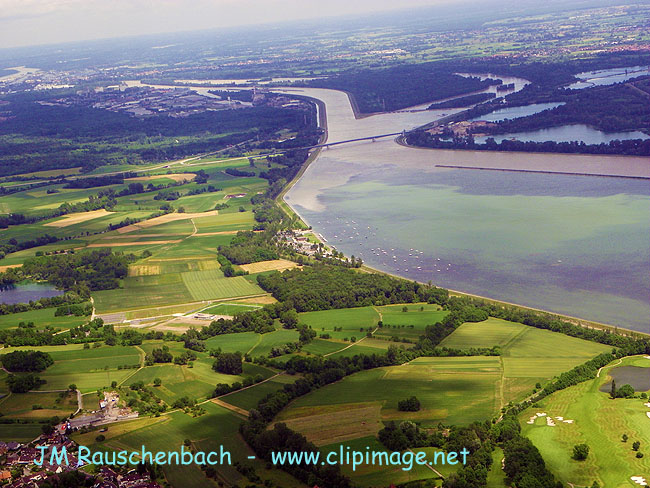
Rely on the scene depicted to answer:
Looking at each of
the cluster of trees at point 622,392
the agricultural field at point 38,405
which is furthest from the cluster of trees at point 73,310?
the cluster of trees at point 622,392

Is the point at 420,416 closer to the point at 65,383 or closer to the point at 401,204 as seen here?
the point at 65,383

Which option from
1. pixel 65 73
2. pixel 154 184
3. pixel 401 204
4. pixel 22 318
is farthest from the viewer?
pixel 65 73

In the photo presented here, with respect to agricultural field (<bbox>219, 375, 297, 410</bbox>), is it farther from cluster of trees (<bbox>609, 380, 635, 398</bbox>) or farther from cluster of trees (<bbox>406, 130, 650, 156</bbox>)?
cluster of trees (<bbox>406, 130, 650, 156</bbox>)

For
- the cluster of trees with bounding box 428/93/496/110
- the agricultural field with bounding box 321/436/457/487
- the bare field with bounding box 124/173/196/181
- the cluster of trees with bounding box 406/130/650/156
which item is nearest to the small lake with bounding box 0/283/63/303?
the agricultural field with bounding box 321/436/457/487

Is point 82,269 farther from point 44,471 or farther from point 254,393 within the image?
point 44,471

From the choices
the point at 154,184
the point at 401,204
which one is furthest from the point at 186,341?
the point at 154,184

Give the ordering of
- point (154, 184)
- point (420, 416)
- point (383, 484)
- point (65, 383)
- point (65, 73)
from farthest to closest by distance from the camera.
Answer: point (65, 73) < point (154, 184) < point (65, 383) < point (420, 416) < point (383, 484)
